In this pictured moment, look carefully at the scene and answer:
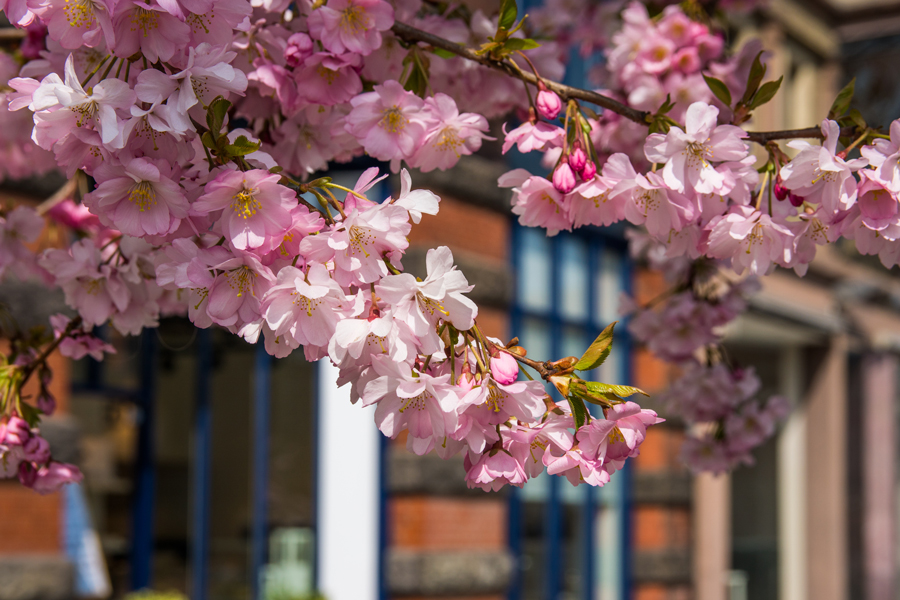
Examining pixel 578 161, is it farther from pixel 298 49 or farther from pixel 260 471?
pixel 260 471

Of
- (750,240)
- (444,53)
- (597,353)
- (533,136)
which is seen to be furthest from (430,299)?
(444,53)

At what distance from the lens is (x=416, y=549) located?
696cm

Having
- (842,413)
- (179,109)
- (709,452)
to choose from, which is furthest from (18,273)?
(842,413)

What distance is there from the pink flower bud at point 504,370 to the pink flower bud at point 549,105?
76 centimetres

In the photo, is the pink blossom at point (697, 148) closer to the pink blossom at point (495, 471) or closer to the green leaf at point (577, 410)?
the green leaf at point (577, 410)

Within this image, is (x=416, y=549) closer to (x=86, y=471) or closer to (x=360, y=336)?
(x=86, y=471)

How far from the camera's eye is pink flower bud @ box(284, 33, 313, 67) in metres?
2.45

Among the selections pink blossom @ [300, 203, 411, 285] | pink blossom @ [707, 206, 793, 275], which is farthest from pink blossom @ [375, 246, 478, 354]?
pink blossom @ [707, 206, 793, 275]

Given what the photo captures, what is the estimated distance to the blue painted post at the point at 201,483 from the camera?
6.80 meters

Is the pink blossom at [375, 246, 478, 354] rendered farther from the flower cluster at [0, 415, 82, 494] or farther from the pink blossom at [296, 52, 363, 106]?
the flower cluster at [0, 415, 82, 494]

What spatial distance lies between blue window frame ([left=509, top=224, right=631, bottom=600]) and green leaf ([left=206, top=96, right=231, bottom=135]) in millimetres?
6311

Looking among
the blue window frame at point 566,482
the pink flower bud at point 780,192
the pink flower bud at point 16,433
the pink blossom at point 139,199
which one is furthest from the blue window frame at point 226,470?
the pink blossom at point 139,199

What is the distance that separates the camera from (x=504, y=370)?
6.10 ft

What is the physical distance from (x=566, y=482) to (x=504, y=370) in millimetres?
7272
